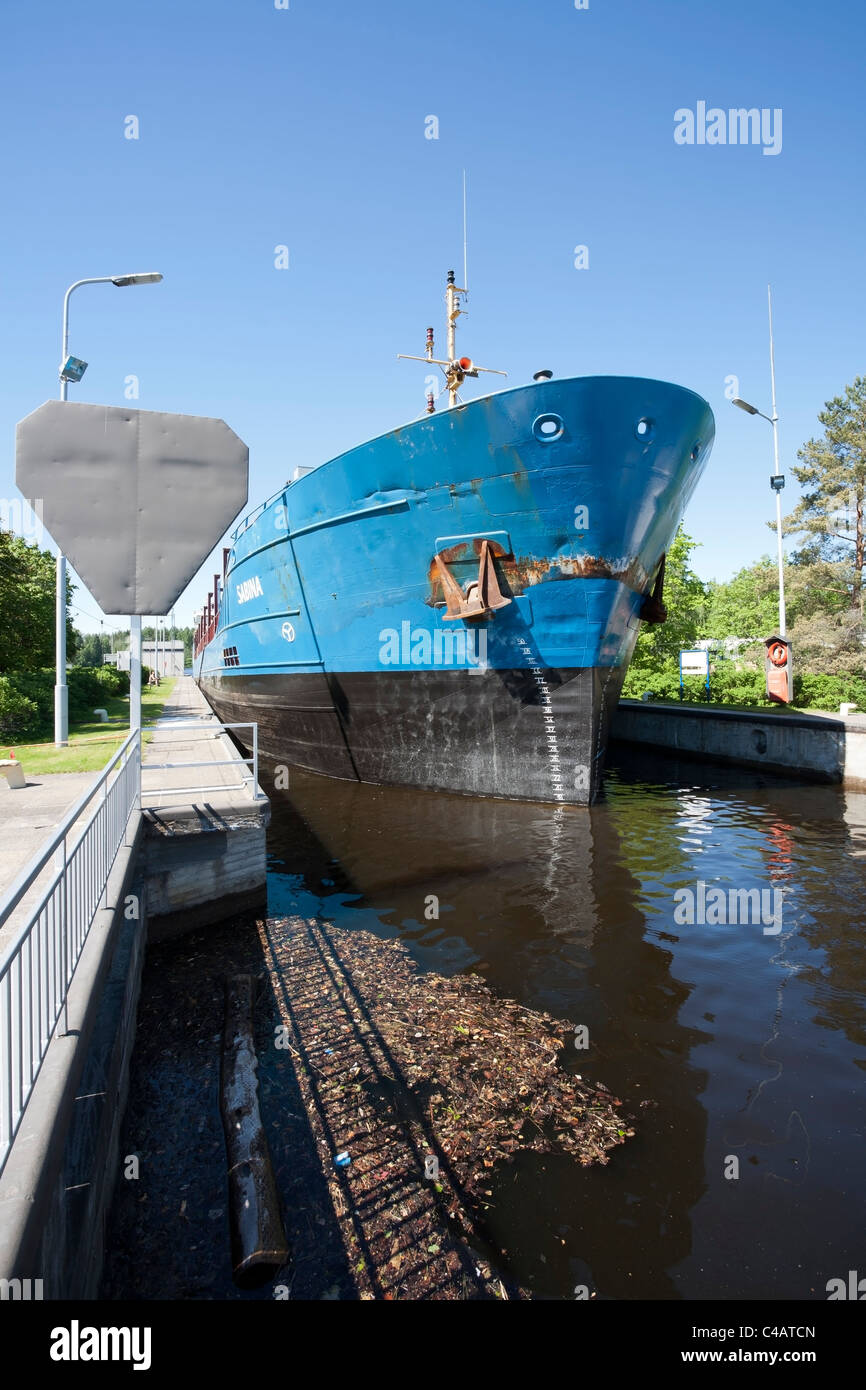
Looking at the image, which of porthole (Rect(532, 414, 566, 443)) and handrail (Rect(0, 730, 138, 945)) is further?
porthole (Rect(532, 414, 566, 443))

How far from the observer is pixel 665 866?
973 centimetres

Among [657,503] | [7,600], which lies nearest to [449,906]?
[657,503]

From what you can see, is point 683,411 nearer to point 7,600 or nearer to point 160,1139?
point 160,1139

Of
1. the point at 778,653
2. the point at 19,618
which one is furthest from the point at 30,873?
the point at 778,653

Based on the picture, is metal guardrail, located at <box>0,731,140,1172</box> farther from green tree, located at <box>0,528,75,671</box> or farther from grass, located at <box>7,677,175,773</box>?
green tree, located at <box>0,528,75,671</box>

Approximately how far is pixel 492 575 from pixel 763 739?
1179cm

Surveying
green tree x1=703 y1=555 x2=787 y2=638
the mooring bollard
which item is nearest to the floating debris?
the mooring bollard

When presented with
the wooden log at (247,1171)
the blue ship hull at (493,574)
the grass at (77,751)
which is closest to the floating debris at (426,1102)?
the wooden log at (247,1171)

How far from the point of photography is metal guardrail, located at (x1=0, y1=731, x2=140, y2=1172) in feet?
7.72

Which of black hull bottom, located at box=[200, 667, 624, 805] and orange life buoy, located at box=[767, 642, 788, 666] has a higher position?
orange life buoy, located at box=[767, 642, 788, 666]

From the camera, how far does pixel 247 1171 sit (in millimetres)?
3633

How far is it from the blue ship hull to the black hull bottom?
0.04 m
